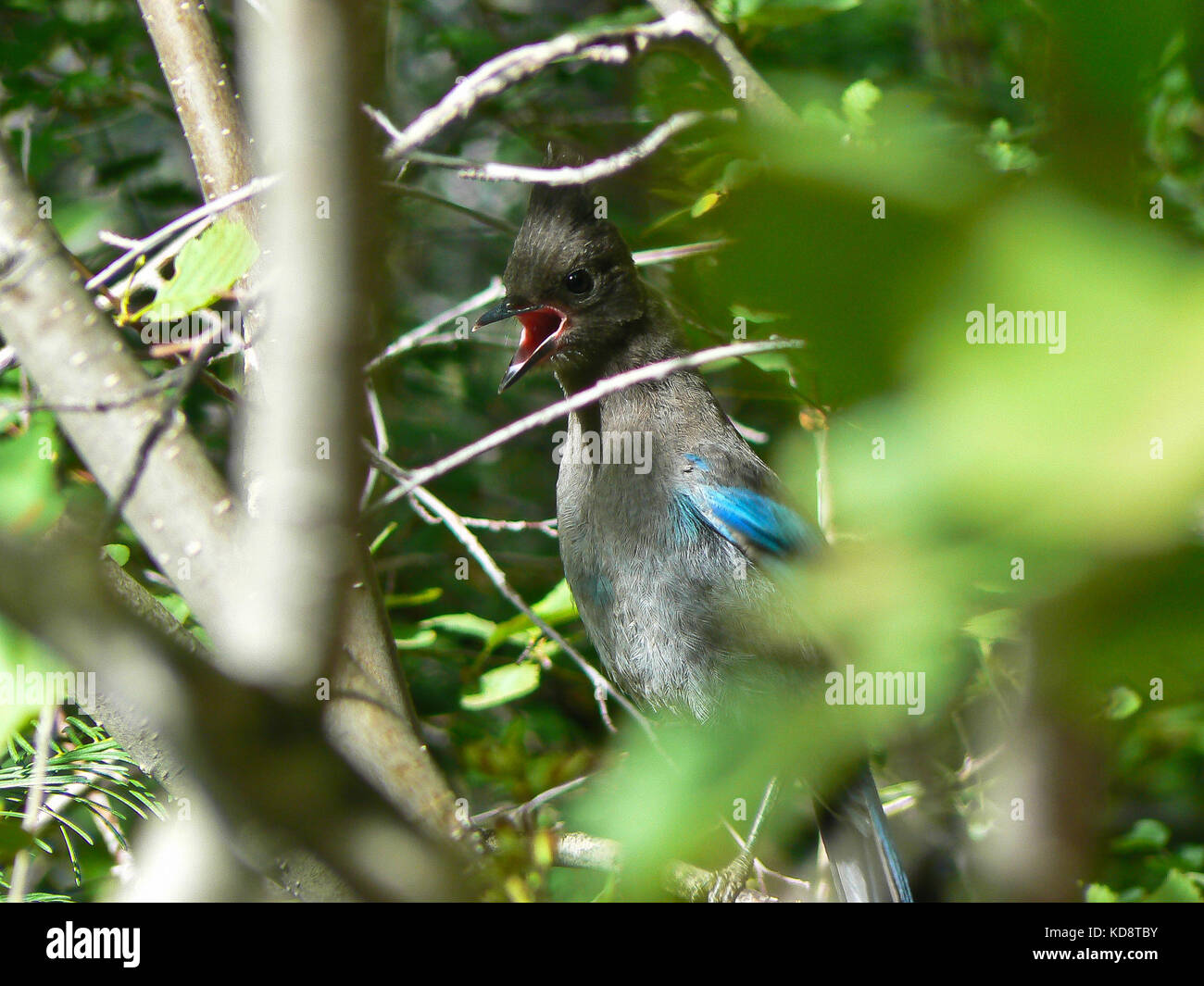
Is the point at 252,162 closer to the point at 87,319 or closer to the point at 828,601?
the point at 87,319

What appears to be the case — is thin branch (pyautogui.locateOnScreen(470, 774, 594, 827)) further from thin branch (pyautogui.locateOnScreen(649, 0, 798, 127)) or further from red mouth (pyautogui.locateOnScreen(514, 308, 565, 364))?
red mouth (pyautogui.locateOnScreen(514, 308, 565, 364))

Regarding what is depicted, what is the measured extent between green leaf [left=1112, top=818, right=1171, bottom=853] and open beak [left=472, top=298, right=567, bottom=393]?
58.7 inches

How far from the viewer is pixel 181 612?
1812mm

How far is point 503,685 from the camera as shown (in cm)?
204

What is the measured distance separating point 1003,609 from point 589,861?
156 cm

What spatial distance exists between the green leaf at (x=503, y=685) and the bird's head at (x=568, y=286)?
614 mm

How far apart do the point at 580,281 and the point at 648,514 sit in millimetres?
556

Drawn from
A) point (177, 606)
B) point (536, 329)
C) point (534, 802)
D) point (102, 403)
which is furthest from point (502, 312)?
point (534, 802)
